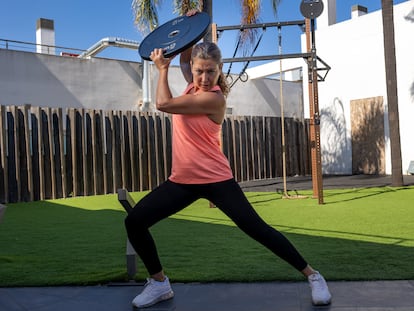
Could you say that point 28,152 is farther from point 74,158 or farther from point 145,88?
point 145,88

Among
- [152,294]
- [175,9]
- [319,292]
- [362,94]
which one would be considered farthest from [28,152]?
[362,94]

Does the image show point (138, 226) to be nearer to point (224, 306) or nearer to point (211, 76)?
point (224, 306)

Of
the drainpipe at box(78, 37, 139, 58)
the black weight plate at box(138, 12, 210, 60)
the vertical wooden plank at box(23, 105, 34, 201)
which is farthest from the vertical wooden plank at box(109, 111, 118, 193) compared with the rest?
the black weight plate at box(138, 12, 210, 60)

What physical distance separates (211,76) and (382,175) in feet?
43.0

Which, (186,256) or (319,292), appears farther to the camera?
(186,256)

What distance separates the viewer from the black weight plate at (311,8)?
7852 millimetres

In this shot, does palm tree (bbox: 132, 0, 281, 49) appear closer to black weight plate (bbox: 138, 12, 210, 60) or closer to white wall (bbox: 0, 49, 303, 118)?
white wall (bbox: 0, 49, 303, 118)

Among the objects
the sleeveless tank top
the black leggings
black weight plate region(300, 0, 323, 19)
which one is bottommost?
the black leggings

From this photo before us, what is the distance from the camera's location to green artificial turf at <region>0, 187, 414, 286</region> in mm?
3777

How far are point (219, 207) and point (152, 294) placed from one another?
0.73 meters

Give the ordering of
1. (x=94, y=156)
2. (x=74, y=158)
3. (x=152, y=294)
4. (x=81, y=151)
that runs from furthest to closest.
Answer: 1. (x=94, y=156)
2. (x=81, y=151)
3. (x=74, y=158)
4. (x=152, y=294)

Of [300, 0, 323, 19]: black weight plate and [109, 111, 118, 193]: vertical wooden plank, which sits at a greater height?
[300, 0, 323, 19]: black weight plate

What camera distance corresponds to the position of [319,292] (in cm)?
294

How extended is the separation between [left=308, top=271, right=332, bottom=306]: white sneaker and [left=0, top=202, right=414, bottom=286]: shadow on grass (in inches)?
23.8
